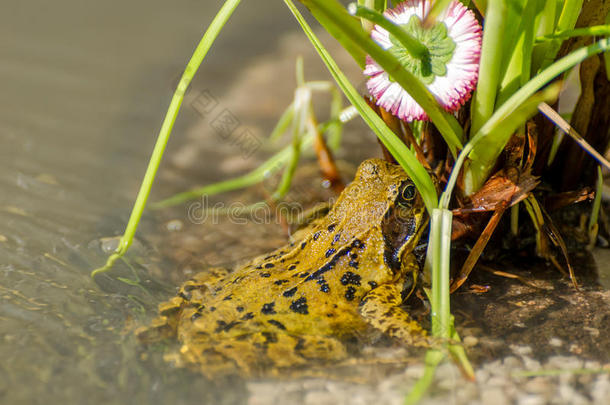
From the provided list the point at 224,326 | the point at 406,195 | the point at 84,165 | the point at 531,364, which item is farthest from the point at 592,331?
the point at 84,165

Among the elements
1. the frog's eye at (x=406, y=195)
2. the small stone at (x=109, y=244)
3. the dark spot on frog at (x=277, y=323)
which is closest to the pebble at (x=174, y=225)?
the small stone at (x=109, y=244)

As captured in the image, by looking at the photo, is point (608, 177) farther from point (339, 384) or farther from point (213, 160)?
point (213, 160)

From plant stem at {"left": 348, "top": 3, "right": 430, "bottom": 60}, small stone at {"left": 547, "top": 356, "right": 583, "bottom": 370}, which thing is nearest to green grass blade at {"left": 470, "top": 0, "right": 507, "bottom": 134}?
plant stem at {"left": 348, "top": 3, "right": 430, "bottom": 60}

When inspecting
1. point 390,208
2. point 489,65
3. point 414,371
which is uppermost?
point 489,65

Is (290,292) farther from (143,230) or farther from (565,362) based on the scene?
(143,230)

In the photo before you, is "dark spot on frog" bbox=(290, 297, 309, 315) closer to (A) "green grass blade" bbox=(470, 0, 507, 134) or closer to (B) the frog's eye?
(B) the frog's eye

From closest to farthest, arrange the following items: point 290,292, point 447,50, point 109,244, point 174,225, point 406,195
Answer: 1. point 447,50
2. point 290,292
3. point 406,195
4. point 109,244
5. point 174,225
